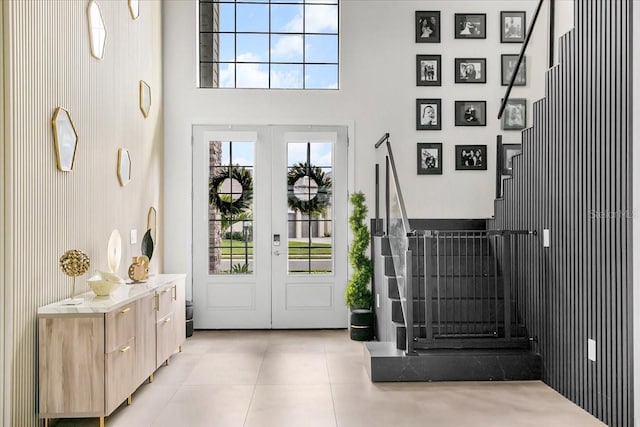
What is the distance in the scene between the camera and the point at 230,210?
7031 millimetres

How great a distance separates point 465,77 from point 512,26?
0.86 m

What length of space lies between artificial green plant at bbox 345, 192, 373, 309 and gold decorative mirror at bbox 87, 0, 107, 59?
321cm

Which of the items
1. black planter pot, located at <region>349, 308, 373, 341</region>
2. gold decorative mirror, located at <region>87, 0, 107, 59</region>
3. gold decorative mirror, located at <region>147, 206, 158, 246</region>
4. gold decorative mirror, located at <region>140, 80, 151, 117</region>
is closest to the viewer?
gold decorative mirror, located at <region>87, 0, 107, 59</region>

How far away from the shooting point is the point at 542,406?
4137 mm

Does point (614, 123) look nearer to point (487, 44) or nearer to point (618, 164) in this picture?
point (618, 164)

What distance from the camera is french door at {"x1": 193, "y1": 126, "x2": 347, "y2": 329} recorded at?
276 inches

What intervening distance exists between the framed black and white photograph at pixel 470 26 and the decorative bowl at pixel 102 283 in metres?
5.04

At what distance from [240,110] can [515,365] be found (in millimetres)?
4244

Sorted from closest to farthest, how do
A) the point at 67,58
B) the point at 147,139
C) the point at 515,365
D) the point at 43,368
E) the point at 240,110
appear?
1. the point at 43,368
2. the point at 67,58
3. the point at 515,365
4. the point at 147,139
5. the point at 240,110

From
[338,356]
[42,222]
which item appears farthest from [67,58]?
[338,356]

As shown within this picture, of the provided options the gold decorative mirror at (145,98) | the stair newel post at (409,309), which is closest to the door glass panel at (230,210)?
the gold decorative mirror at (145,98)

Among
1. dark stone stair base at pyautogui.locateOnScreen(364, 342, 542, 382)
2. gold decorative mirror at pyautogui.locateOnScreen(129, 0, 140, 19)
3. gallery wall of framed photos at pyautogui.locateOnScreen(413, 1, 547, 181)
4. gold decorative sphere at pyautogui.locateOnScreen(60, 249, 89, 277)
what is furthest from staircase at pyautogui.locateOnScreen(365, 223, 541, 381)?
gold decorative mirror at pyautogui.locateOnScreen(129, 0, 140, 19)

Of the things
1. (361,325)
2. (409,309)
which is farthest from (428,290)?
(361,325)

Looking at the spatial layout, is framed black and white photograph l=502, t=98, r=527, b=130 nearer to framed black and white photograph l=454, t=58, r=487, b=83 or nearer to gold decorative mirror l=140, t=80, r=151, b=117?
framed black and white photograph l=454, t=58, r=487, b=83
